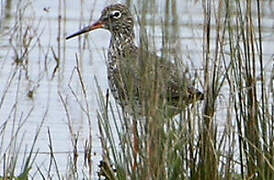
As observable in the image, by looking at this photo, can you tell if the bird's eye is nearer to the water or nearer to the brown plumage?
the water

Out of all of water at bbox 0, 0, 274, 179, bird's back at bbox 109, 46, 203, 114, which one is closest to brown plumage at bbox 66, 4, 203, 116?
bird's back at bbox 109, 46, 203, 114

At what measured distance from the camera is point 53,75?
891cm

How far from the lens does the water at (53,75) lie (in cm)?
717

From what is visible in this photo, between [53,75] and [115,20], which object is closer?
[115,20]

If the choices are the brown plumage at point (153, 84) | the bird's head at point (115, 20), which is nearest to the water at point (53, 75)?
the bird's head at point (115, 20)

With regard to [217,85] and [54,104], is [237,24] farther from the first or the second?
[54,104]

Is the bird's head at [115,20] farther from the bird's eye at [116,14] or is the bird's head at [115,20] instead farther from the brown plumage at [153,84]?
the brown plumage at [153,84]

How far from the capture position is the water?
7168mm

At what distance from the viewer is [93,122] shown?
7598 millimetres

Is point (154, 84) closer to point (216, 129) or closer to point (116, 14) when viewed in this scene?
point (216, 129)

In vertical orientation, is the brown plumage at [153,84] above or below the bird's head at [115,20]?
below

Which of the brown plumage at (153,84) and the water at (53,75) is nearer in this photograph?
the brown plumage at (153,84)

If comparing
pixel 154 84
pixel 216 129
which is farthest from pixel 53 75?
pixel 154 84

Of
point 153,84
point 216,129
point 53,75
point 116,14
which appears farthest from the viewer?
point 53,75
